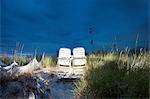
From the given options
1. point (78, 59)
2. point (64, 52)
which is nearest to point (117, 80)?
point (78, 59)

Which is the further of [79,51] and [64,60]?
[79,51]

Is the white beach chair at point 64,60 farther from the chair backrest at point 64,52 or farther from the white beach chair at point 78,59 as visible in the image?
the white beach chair at point 78,59

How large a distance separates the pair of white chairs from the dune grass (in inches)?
128

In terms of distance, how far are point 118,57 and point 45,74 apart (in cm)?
242

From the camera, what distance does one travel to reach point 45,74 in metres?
8.83

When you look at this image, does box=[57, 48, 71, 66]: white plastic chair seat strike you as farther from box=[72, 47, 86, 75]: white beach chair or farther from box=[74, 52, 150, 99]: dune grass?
box=[74, 52, 150, 99]: dune grass

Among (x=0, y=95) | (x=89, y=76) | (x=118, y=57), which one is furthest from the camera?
(x=118, y=57)

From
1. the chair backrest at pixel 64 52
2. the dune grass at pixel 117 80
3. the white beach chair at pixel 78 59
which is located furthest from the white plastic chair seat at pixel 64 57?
the dune grass at pixel 117 80

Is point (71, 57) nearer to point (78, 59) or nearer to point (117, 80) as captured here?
point (78, 59)

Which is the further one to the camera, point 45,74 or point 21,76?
point 45,74

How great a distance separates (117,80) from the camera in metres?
6.13

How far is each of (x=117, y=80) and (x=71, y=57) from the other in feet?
14.2

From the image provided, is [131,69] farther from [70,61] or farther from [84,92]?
[70,61]

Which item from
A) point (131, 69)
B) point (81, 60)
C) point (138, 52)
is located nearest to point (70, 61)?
point (81, 60)
